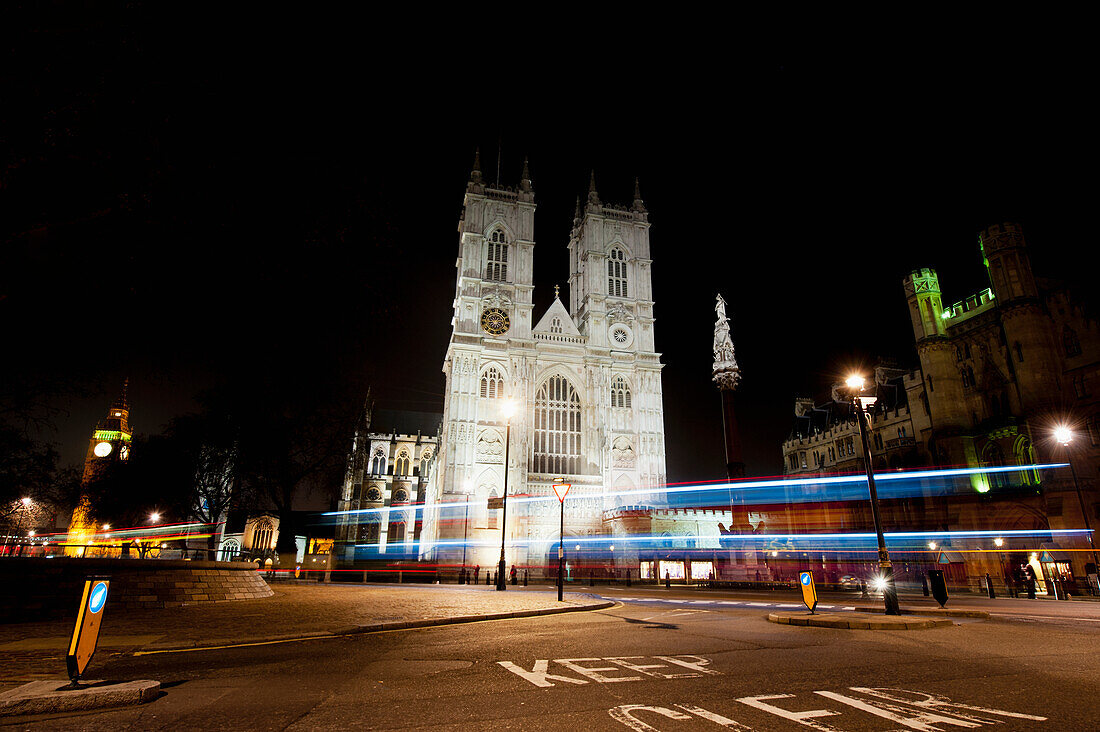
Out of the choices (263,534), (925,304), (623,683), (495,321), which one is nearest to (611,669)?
(623,683)

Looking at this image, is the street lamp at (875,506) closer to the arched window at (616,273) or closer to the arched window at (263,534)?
the arched window at (616,273)

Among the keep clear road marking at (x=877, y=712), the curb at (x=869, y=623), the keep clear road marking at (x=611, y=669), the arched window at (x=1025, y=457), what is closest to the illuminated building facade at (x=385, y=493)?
the arched window at (x=1025, y=457)

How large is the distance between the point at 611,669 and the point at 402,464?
74616 mm

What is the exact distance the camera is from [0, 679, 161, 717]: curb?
386 cm

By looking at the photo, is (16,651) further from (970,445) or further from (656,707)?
(970,445)

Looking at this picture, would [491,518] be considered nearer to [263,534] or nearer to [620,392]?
[620,392]

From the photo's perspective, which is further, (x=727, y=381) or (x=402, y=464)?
(x=402, y=464)

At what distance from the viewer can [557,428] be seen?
53250 mm

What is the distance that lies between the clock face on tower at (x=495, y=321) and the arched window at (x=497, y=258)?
374 cm

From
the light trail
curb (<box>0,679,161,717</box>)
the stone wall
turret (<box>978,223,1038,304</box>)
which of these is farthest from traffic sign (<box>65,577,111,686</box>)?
turret (<box>978,223,1038,304</box>)

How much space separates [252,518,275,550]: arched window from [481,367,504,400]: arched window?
1582 inches

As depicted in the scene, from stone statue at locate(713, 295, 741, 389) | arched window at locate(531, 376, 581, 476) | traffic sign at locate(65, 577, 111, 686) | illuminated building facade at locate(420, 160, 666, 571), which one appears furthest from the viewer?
stone statue at locate(713, 295, 741, 389)

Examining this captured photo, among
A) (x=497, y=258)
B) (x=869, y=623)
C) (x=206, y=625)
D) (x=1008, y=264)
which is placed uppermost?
(x=497, y=258)

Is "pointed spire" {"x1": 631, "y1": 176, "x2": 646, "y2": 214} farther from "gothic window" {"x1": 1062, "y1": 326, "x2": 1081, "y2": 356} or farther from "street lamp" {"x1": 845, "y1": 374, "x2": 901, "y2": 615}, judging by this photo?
"street lamp" {"x1": 845, "y1": 374, "x2": 901, "y2": 615}
